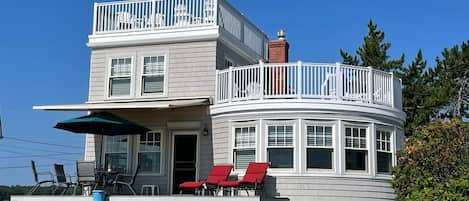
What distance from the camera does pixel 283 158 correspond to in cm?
1656

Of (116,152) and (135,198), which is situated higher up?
(116,152)

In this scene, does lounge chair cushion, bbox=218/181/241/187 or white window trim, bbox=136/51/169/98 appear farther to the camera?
white window trim, bbox=136/51/169/98

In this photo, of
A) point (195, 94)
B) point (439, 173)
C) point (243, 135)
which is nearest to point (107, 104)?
point (195, 94)

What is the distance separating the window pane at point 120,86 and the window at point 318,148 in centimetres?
530

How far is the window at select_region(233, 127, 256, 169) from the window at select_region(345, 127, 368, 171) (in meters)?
2.34

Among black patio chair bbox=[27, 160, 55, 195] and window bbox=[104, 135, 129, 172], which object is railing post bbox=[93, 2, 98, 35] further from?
black patio chair bbox=[27, 160, 55, 195]

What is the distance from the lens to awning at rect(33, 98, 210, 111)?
1667 cm

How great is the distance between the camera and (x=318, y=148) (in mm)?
16547

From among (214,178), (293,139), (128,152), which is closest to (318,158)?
(293,139)

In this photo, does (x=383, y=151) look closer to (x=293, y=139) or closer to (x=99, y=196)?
(x=293, y=139)

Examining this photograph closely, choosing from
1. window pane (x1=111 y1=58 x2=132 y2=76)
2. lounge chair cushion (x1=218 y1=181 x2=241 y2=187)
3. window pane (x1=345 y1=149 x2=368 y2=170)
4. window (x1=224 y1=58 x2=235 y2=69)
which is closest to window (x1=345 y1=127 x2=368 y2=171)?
window pane (x1=345 y1=149 x2=368 y2=170)

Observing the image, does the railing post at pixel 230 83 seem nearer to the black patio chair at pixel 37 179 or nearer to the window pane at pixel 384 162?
the window pane at pixel 384 162

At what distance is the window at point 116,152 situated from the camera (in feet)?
60.0

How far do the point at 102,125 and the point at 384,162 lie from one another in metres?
7.30
